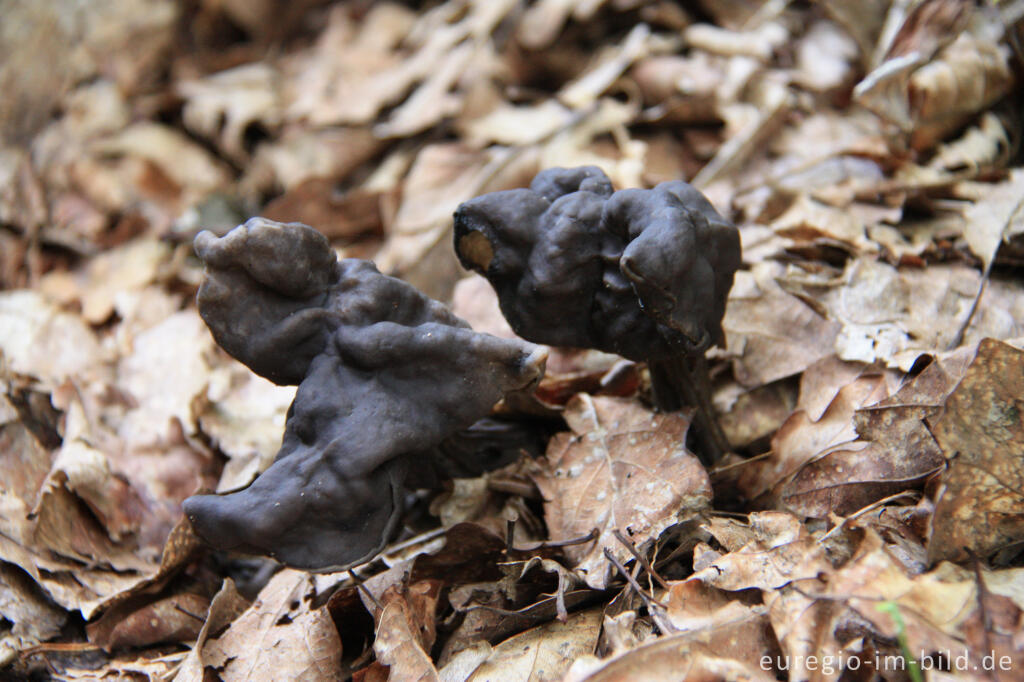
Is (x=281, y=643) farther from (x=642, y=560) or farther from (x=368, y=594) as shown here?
(x=642, y=560)

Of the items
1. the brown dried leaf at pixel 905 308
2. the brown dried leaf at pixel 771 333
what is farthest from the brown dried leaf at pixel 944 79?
the brown dried leaf at pixel 771 333

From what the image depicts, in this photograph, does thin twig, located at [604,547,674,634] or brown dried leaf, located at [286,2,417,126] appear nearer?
thin twig, located at [604,547,674,634]

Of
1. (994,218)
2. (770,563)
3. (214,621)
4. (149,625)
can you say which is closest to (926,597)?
(770,563)

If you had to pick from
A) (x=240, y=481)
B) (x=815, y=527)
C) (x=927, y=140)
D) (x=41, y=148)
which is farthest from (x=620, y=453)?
(x=41, y=148)

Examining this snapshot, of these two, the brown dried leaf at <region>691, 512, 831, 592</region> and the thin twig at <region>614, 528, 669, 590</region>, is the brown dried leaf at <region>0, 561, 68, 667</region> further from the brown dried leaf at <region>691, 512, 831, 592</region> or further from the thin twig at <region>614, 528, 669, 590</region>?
the brown dried leaf at <region>691, 512, 831, 592</region>

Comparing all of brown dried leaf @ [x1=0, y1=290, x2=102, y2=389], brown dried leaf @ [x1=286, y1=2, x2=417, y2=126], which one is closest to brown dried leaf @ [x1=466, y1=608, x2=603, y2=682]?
brown dried leaf @ [x1=0, y1=290, x2=102, y2=389]

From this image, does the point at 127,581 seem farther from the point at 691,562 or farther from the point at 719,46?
the point at 719,46

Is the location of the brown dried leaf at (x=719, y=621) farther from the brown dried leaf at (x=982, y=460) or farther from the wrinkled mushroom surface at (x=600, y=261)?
the wrinkled mushroom surface at (x=600, y=261)
